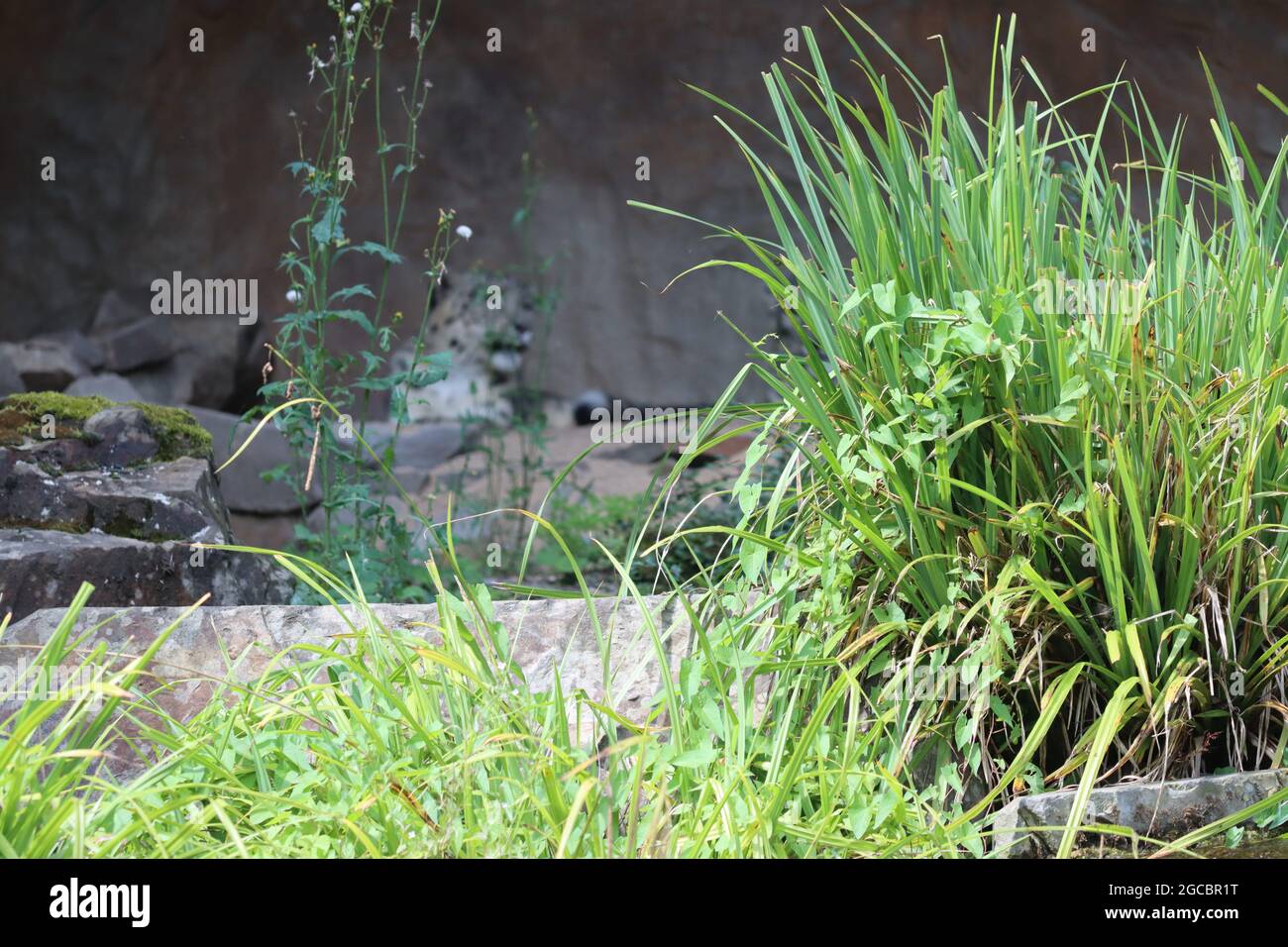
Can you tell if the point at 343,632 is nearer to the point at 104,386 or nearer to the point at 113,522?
the point at 113,522

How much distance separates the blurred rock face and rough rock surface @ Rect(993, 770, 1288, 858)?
7.44 meters

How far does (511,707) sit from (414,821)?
0.78 feet

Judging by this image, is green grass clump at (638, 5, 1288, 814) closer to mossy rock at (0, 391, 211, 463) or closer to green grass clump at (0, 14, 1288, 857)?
green grass clump at (0, 14, 1288, 857)

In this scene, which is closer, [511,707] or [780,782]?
[780,782]

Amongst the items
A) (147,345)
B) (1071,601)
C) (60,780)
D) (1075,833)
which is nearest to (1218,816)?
(1075,833)

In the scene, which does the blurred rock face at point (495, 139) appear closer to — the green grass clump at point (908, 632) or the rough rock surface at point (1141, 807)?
the green grass clump at point (908, 632)

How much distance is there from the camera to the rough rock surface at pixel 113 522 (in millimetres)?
2871

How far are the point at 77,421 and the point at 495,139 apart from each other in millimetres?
6641

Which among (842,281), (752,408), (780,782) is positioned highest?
(842,281)

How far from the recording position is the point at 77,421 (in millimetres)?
3373

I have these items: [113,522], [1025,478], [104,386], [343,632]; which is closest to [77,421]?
[113,522]

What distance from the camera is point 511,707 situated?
5.81 ft

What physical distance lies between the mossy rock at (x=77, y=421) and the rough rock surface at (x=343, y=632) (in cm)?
116
